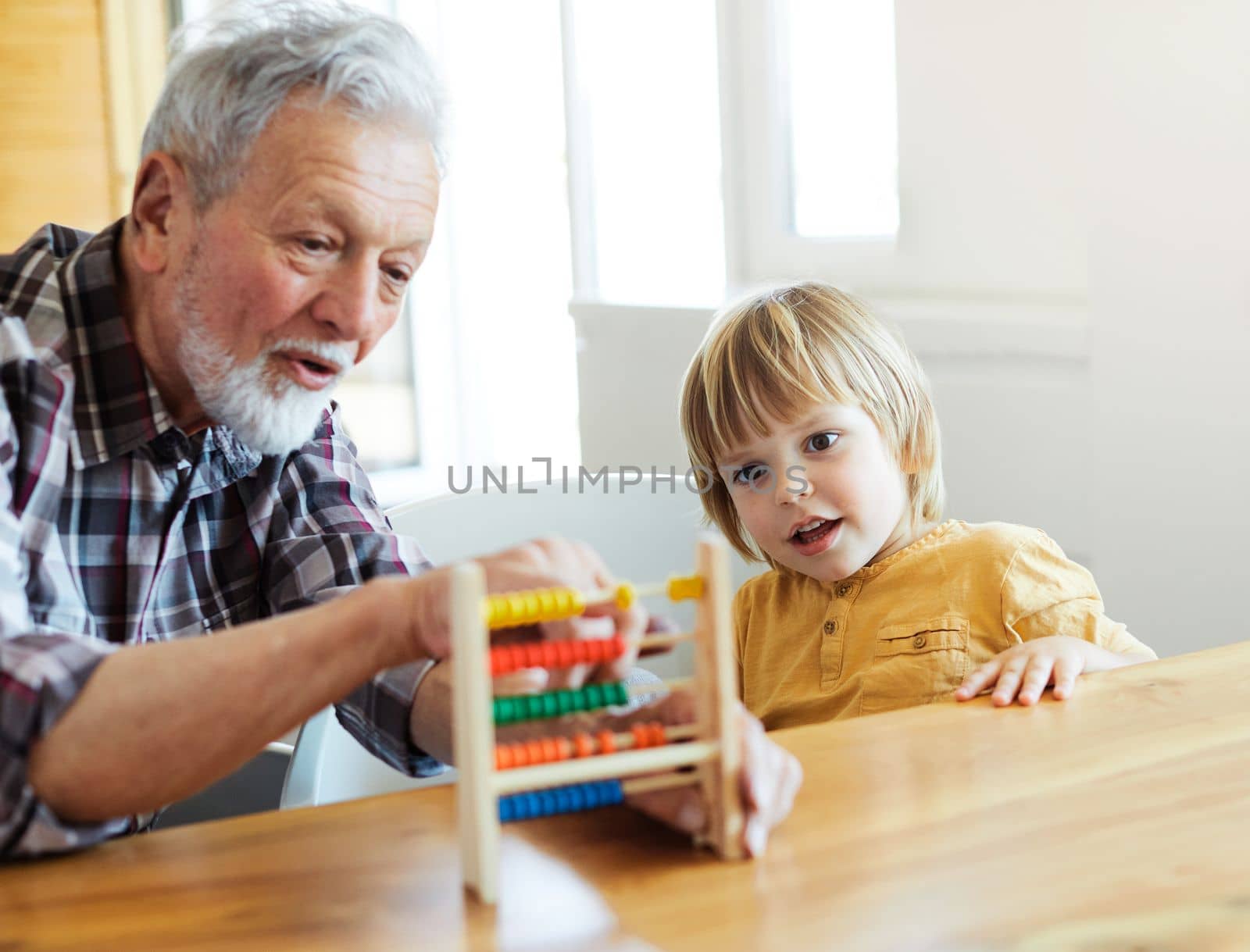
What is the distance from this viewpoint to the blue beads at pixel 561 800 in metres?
0.86

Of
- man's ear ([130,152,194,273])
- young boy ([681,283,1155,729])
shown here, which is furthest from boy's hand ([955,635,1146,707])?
man's ear ([130,152,194,273])

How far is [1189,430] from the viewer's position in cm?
181

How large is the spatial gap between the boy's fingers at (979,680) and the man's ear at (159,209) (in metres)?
0.88

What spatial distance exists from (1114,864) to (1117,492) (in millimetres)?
1205

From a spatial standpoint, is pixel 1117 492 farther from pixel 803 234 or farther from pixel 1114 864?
pixel 1114 864

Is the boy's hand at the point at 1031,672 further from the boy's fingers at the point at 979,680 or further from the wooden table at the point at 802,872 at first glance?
the wooden table at the point at 802,872

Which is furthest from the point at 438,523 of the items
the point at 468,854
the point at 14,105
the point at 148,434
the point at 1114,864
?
the point at 14,105

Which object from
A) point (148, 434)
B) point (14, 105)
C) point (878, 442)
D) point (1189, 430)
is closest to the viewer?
point (148, 434)

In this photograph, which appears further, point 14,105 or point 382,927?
point 14,105

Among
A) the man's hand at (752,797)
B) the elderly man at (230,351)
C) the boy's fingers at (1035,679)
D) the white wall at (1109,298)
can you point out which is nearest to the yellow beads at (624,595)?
the man's hand at (752,797)

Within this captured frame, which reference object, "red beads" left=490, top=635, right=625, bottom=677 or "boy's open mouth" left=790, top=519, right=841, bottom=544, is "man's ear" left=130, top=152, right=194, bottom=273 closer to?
"red beads" left=490, top=635, right=625, bottom=677

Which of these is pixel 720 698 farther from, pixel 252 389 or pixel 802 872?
pixel 252 389

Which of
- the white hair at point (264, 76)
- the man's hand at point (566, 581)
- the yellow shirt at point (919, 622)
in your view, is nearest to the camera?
the man's hand at point (566, 581)

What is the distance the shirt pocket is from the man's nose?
0.72 meters
